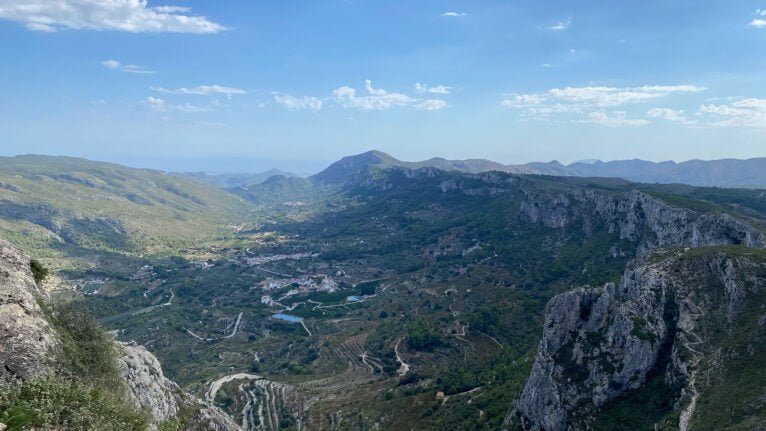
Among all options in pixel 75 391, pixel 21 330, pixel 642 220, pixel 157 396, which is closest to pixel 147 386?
pixel 157 396

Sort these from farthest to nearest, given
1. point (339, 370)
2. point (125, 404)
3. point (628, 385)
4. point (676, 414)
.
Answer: point (339, 370) → point (628, 385) → point (676, 414) → point (125, 404)

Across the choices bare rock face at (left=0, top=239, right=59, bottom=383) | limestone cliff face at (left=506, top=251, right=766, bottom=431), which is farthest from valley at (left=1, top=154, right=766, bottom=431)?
bare rock face at (left=0, top=239, right=59, bottom=383)

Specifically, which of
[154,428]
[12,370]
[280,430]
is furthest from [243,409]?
[12,370]

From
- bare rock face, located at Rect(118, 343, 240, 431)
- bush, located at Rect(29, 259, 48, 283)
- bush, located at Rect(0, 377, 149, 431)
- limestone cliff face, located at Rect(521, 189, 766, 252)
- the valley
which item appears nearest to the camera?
bush, located at Rect(0, 377, 149, 431)

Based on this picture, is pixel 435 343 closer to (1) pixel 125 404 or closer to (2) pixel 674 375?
(2) pixel 674 375

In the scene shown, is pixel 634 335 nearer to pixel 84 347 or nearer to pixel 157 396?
pixel 157 396

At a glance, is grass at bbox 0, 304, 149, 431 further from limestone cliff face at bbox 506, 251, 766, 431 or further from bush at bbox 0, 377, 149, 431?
limestone cliff face at bbox 506, 251, 766, 431
